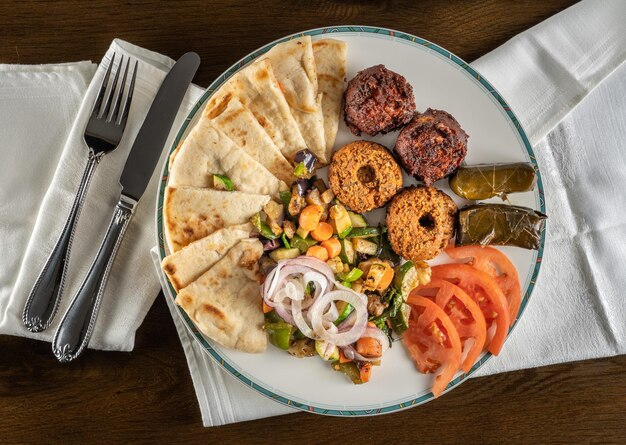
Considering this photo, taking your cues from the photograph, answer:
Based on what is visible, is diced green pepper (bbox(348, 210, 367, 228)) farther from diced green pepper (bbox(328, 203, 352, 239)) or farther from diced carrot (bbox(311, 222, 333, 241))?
diced carrot (bbox(311, 222, 333, 241))

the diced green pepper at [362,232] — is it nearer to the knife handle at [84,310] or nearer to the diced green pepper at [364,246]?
the diced green pepper at [364,246]

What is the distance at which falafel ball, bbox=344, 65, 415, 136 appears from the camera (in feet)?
14.2

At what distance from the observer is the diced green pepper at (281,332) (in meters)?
4.39

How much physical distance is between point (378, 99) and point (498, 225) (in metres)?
1.37

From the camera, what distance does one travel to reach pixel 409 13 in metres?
5.02

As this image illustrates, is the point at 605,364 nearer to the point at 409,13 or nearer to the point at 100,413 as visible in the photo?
the point at 409,13

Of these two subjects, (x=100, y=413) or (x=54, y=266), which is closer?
(x=54, y=266)

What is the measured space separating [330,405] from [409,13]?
134 inches

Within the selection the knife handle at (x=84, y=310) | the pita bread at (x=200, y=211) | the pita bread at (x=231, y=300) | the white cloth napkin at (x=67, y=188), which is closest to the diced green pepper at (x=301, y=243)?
the pita bread at (x=231, y=300)

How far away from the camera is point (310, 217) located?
4367 mm

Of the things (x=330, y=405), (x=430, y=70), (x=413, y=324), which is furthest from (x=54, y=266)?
(x=430, y=70)

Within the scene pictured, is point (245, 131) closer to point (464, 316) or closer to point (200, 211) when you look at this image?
point (200, 211)

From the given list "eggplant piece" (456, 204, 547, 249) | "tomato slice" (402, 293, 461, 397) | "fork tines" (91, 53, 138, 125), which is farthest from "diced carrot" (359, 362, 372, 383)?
"fork tines" (91, 53, 138, 125)

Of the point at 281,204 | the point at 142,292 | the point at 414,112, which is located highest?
the point at 414,112
